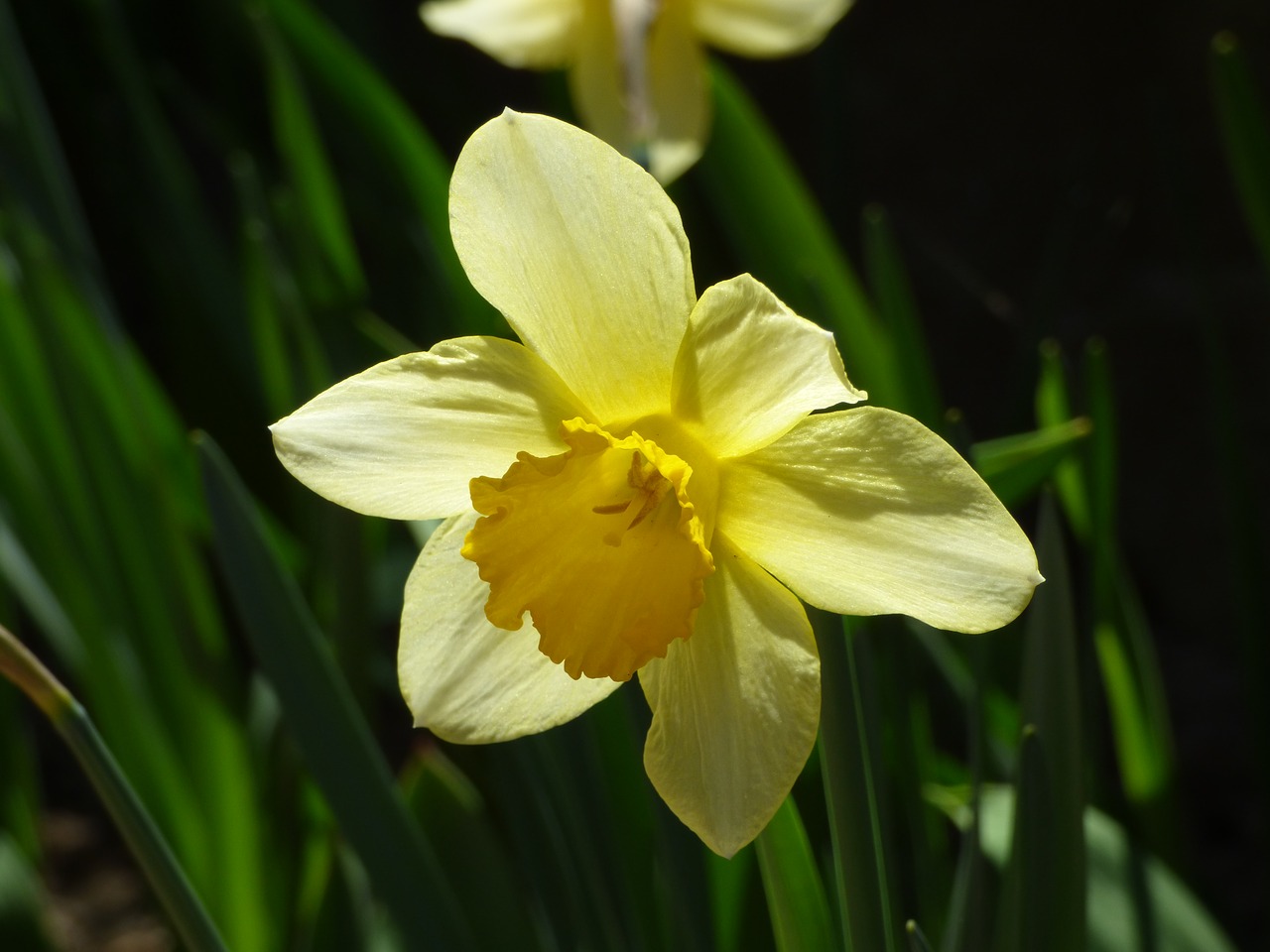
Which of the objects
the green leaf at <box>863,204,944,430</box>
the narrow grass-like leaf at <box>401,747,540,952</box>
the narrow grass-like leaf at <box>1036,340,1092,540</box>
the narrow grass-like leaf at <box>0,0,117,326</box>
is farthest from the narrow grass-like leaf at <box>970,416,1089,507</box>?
the narrow grass-like leaf at <box>0,0,117,326</box>

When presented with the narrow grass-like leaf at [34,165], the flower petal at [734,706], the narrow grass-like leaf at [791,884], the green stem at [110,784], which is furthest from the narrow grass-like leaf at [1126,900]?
the narrow grass-like leaf at [34,165]

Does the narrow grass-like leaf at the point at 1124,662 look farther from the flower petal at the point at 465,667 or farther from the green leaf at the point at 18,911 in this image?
the green leaf at the point at 18,911

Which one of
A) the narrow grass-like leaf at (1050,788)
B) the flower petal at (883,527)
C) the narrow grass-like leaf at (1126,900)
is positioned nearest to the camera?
the flower petal at (883,527)

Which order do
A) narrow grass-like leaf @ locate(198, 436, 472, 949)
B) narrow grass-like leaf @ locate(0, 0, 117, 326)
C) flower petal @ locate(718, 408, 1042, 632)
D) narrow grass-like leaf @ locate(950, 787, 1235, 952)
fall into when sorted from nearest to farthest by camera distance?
flower petal @ locate(718, 408, 1042, 632)
narrow grass-like leaf @ locate(198, 436, 472, 949)
narrow grass-like leaf @ locate(950, 787, 1235, 952)
narrow grass-like leaf @ locate(0, 0, 117, 326)

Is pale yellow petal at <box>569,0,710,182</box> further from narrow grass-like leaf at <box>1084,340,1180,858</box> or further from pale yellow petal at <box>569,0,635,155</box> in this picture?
narrow grass-like leaf at <box>1084,340,1180,858</box>

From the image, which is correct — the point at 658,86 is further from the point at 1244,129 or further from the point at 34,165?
the point at 34,165
